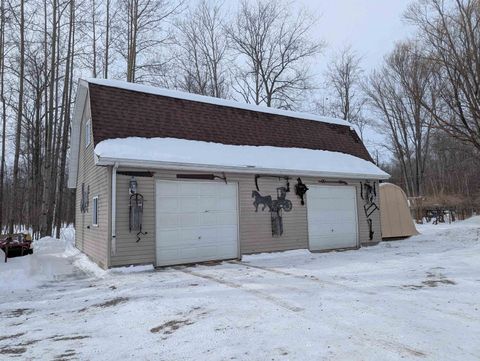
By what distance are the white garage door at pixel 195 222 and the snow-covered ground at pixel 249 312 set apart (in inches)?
28.9

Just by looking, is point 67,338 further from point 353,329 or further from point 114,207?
point 114,207

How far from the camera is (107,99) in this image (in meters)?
10.3

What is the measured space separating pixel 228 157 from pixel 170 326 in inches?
256

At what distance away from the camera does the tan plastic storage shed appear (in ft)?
51.1

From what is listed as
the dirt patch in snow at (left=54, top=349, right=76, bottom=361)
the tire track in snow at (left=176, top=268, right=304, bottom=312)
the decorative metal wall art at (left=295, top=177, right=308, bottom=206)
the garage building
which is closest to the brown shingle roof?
the garage building

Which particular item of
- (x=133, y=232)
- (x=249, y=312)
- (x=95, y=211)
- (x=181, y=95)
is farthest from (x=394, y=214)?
(x=249, y=312)

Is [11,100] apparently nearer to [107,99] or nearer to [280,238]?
[107,99]

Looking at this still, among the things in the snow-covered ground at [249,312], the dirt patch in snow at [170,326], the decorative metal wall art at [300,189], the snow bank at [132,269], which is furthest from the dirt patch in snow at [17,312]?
the decorative metal wall art at [300,189]

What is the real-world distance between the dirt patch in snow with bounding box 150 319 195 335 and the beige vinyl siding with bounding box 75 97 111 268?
458 centimetres

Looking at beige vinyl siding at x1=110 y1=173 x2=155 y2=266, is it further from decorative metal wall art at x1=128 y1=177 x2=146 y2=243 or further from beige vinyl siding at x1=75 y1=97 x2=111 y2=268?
beige vinyl siding at x1=75 y1=97 x2=111 y2=268

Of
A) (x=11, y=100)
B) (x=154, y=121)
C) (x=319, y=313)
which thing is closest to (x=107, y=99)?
(x=154, y=121)

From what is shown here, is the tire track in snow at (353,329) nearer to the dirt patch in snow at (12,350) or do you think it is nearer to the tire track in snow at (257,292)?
the tire track in snow at (257,292)

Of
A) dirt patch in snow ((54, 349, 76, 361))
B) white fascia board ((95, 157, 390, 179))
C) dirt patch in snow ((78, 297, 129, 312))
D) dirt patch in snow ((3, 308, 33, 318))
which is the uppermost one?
white fascia board ((95, 157, 390, 179))

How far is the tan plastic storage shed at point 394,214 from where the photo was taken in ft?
51.1
